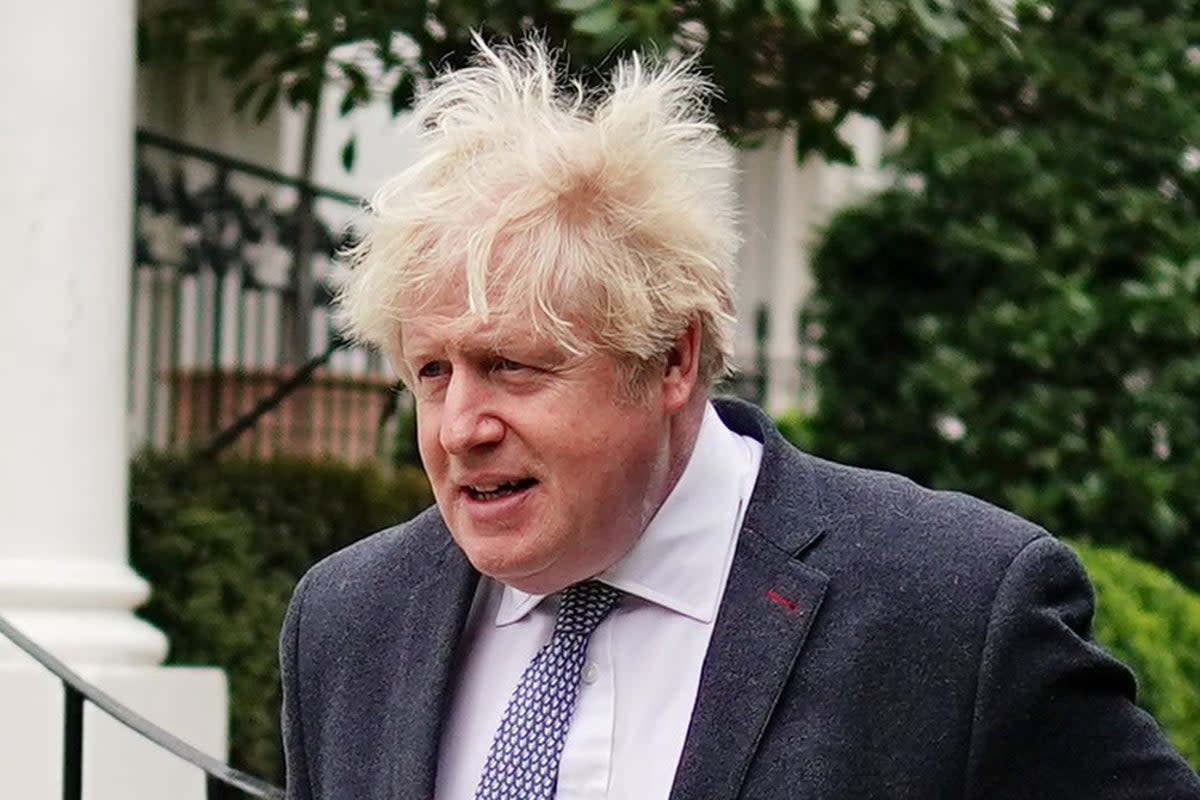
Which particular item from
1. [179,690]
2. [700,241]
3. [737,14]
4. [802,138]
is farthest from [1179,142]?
[700,241]

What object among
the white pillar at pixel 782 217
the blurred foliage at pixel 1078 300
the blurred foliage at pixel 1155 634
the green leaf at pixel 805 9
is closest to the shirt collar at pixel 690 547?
the green leaf at pixel 805 9

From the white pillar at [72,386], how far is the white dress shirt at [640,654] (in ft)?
9.13

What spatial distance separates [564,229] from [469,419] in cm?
23

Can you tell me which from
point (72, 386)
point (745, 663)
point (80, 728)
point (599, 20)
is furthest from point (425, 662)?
point (72, 386)

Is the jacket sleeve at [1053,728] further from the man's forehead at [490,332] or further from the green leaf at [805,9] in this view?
the green leaf at [805,9]

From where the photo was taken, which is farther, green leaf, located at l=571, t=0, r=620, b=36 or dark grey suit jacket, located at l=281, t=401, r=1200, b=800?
green leaf, located at l=571, t=0, r=620, b=36

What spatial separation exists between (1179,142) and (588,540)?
661 cm

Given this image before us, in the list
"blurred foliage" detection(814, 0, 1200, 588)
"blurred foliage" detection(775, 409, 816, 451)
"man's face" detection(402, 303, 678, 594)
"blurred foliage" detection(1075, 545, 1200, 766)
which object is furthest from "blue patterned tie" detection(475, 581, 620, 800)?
"blurred foliage" detection(775, 409, 816, 451)

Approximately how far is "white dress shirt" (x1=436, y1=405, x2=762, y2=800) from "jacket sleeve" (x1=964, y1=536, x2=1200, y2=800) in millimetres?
330

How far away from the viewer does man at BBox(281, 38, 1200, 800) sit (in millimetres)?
2520

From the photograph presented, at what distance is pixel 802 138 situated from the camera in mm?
6195

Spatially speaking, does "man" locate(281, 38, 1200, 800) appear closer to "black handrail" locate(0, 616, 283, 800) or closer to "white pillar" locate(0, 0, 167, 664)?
"black handrail" locate(0, 616, 283, 800)

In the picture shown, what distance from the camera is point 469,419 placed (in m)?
2.55

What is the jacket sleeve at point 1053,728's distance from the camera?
2.48 m
